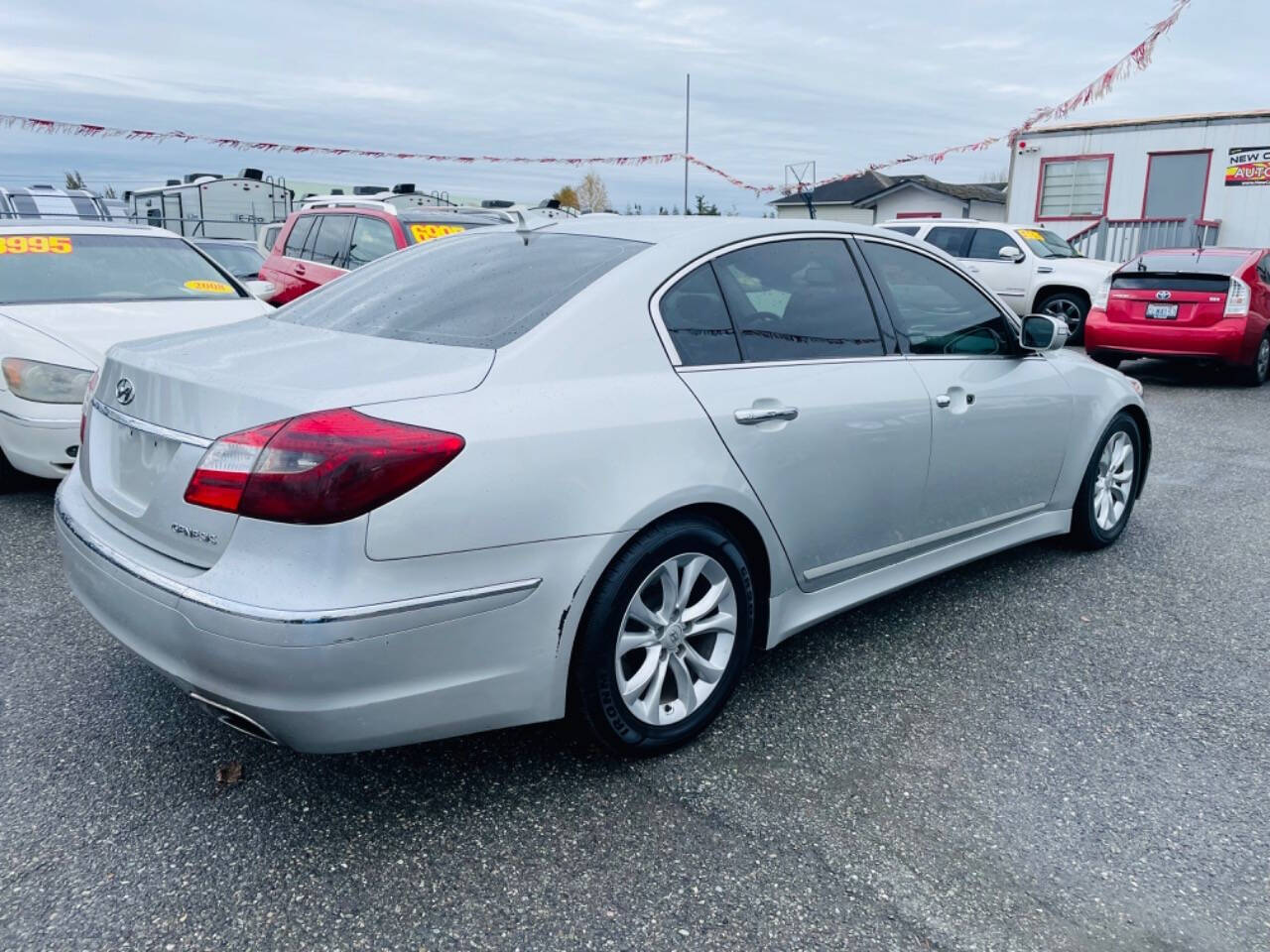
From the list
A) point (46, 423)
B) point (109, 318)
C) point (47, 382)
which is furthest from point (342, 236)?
point (46, 423)

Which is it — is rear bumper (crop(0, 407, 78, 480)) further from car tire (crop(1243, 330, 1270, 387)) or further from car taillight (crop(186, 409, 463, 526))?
car tire (crop(1243, 330, 1270, 387))

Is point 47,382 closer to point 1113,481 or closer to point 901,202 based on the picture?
point 1113,481

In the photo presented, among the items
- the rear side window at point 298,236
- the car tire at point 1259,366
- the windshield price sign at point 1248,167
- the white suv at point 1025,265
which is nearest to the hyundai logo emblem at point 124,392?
the rear side window at point 298,236

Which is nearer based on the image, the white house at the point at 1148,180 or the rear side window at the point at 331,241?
the rear side window at the point at 331,241

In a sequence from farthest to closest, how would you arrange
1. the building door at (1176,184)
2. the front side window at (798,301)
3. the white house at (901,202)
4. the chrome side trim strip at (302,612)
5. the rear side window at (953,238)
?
the white house at (901,202)
the building door at (1176,184)
the rear side window at (953,238)
the front side window at (798,301)
the chrome side trim strip at (302,612)

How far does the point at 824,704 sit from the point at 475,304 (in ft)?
5.56

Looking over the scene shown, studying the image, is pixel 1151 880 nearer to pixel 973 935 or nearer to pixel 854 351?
pixel 973 935

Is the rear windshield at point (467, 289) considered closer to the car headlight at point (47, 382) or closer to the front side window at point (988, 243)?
the car headlight at point (47, 382)

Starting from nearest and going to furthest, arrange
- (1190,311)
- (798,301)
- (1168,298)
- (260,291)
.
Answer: (798,301)
(260,291)
(1190,311)
(1168,298)

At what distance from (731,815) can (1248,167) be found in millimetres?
20525

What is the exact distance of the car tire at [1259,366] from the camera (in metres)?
10.7

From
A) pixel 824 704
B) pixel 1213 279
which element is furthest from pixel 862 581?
pixel 1213 279

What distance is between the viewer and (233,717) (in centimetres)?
241

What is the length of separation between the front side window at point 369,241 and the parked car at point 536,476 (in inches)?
222
